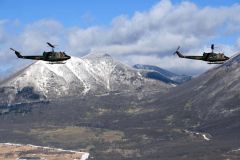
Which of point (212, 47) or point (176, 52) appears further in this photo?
point (176, 52)

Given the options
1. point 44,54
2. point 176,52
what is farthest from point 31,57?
point 176,52

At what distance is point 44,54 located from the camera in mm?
127562

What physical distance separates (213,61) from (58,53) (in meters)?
36.2

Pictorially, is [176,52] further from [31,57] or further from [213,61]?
[31,57]

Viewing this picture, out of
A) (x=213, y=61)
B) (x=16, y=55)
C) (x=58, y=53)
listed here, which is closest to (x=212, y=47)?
(x=213, y=61)

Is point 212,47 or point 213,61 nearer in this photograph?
point 212,47

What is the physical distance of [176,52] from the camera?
468 ft

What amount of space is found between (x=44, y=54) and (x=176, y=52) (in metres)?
34.0

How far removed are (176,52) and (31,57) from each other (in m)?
35.7

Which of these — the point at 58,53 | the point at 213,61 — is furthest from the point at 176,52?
the point at 58,53

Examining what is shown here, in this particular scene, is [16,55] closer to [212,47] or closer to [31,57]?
[31,57]

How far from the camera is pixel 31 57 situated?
433ft

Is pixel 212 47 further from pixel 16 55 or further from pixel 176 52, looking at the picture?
pixel 16 55

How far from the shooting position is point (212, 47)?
414ft
